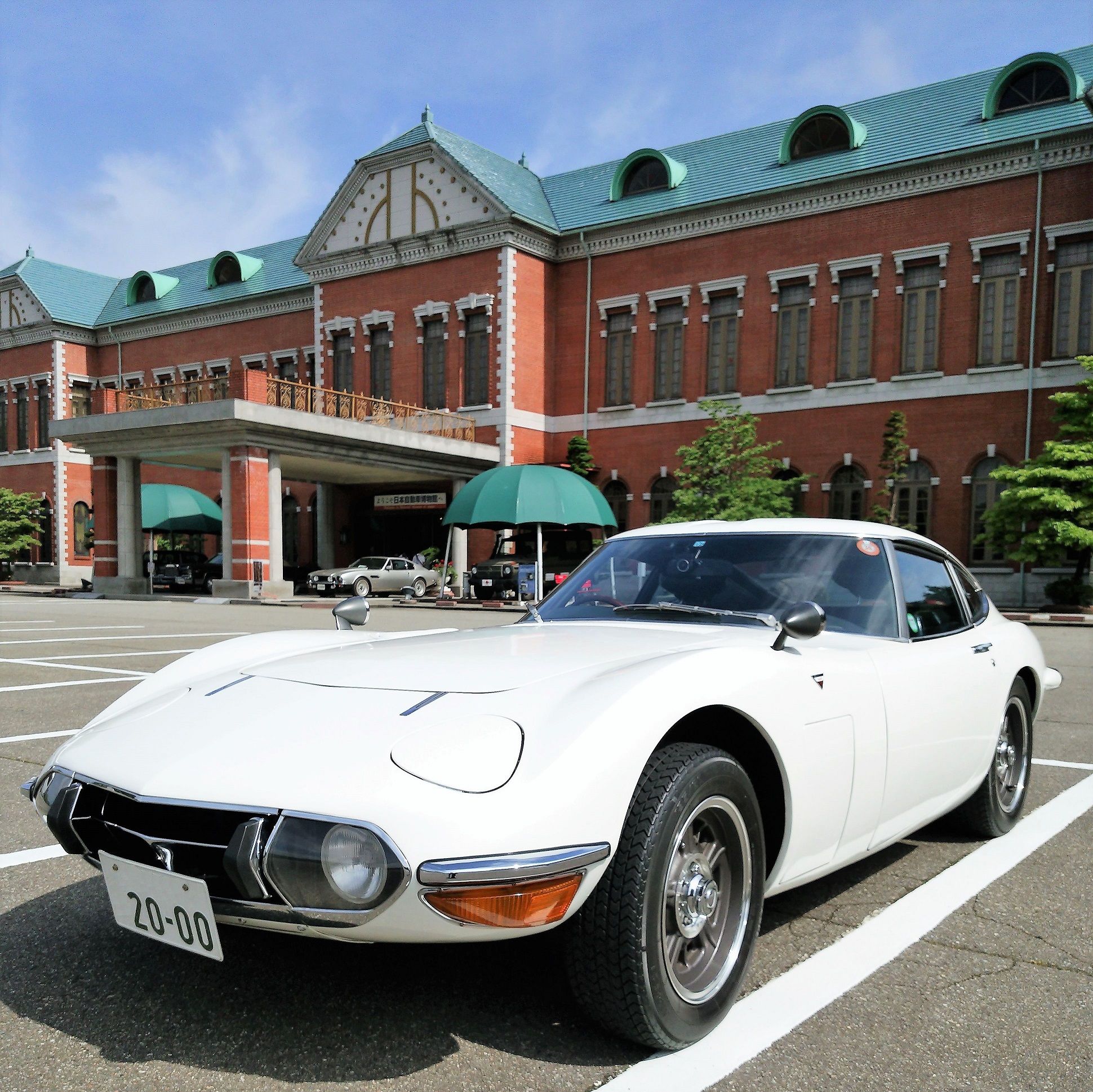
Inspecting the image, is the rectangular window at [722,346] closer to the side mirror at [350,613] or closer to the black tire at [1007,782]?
the black tire at [1007,782]

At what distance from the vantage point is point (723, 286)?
3073 centimetres

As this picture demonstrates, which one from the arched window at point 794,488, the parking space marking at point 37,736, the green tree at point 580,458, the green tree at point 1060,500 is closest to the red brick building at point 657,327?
the arched window at point 794,488

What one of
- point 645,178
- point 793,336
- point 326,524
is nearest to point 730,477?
point 793,336

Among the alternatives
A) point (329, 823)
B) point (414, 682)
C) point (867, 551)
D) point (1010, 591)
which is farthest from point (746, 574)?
point (1010, 591)

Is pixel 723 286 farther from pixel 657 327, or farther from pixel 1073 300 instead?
pixel 1073 300

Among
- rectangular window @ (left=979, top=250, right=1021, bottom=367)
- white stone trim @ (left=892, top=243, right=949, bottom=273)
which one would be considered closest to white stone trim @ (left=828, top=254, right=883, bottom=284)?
white stone trim @ (left=892, top=243, right=949, bottom=273)

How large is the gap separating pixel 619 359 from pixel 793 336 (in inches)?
234

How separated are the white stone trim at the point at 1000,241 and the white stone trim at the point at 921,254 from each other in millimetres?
654

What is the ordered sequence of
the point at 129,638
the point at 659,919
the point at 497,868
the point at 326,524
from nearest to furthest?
the point at 497,868 → the point at 659,919 → the point at 129,638 → the point at 326,524

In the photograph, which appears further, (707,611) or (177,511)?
(177,511)

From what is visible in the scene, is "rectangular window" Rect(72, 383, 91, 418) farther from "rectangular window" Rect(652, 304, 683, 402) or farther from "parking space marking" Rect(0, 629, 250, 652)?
"parking space marking" Rect(0, 629, 250, 652)

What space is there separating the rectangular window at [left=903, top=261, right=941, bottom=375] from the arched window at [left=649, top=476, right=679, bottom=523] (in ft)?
25.4

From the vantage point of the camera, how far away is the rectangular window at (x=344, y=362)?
1474 inches

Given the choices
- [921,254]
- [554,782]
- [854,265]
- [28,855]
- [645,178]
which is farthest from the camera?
[645,178]
